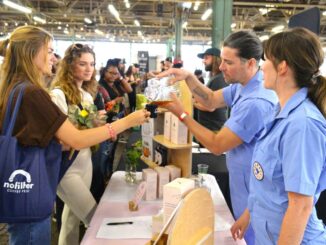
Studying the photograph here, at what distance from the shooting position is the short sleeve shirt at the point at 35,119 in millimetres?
1557

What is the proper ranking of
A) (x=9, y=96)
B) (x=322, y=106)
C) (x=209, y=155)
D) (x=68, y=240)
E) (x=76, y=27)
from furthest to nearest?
(x=76, y=27)
(x=209, y=155)
(x=68, y=240)
(x=9, y=96)
(x=322, y=106)

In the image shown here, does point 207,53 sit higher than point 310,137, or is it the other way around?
point 207,53

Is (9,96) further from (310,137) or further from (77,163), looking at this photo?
(310,137)

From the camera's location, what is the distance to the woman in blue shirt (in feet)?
3.92

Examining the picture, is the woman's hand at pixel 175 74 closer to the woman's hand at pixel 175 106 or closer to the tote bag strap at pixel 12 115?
the woman's hand at pixel 175 106

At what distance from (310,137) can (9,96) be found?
1.23 meters

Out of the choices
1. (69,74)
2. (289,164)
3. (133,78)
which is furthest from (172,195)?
(133,78)

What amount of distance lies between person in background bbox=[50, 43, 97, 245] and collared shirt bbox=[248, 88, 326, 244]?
116 centimetres

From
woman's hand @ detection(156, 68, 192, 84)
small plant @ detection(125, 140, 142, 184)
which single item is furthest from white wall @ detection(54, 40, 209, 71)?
woman's hand @ detection(156, 68, 192, 84)

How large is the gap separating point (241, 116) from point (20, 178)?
1088 millimetres

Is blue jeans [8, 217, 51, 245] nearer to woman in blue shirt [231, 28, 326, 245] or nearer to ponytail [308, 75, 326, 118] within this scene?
woman in blue shirt [231, 28, 326, 245]

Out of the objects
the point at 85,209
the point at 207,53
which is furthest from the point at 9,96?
the point at 207,53

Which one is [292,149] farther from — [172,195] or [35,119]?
[35,119]

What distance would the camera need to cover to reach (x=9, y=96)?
1.57m
